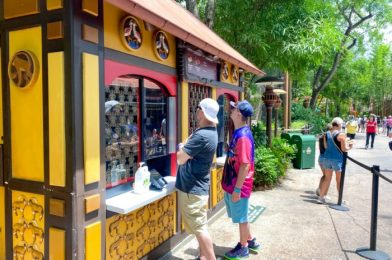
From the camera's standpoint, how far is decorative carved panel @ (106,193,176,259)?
316cm

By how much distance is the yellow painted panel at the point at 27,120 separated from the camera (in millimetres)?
2771

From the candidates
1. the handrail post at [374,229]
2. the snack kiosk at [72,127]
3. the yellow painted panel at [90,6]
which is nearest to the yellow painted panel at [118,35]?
the snack kiosk at [72,127]

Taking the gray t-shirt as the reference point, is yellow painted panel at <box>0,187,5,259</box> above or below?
below

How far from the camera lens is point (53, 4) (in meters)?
2.65

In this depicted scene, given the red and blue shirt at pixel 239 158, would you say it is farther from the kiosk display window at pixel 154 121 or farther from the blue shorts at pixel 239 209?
the kiosk display window at pixel 154 121

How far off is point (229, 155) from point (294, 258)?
151 centimetres

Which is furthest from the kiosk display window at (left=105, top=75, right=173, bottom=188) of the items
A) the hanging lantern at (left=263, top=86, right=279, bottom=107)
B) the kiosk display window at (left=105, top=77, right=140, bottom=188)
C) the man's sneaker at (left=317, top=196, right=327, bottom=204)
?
the hanging lantern at (left=263, top=86, right=279, bottom=107)

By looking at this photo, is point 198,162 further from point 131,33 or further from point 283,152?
point 283,152

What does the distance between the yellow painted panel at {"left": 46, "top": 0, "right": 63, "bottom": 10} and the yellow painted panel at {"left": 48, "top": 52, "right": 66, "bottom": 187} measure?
0.35m

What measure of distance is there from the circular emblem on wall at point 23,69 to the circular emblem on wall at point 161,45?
1.39m

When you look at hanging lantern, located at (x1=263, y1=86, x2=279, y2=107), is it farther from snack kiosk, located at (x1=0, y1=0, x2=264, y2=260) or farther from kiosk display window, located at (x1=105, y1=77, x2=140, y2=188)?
kiosk display window, located at (x1=105, y1=77, x2=140, y2=188)

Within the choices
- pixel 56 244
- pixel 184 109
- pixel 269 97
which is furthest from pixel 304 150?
pixel 56 244

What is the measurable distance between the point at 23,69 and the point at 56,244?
1.43 m

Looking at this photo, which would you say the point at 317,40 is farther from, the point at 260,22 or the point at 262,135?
the point at 262,135
